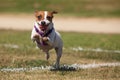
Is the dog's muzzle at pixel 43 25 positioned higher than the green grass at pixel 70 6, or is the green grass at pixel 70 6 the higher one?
the dog's muzzle at pixel 43 25

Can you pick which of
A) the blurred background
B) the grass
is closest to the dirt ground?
the blurred background

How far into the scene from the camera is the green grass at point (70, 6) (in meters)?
39.3

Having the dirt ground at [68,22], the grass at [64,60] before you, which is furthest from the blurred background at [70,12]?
the grass at [64,60]

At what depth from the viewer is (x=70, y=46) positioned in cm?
1831

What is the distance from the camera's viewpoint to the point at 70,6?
135 ft

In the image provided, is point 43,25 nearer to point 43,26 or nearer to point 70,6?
point 43,26

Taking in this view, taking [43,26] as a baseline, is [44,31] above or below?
below

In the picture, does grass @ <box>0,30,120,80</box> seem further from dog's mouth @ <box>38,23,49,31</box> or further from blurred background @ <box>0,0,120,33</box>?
blurred background @ <box>0,0,120,33</box>

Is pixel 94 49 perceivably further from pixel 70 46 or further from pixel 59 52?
pixel 59 52

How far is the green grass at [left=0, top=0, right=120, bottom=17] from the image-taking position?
129 ft

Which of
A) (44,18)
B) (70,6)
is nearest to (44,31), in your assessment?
(44,18)

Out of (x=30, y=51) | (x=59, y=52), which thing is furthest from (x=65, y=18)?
(x=59, y=52)

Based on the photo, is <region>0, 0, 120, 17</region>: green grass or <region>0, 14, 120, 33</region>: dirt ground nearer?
<region>0, 14, 120, 33</region>: dirt ground

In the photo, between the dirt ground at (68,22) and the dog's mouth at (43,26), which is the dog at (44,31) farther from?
the dirt ground at (68,22)
